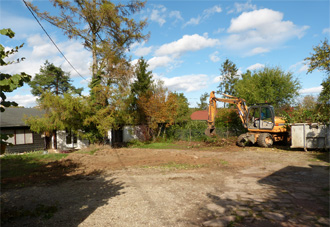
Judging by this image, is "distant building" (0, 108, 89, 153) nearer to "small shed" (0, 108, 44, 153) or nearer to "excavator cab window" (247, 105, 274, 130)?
"small shed" (0, 108, 44, 153)

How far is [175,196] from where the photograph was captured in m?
6.46

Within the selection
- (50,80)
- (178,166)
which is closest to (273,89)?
(178,166)

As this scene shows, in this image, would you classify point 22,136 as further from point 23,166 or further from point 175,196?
point 175,196

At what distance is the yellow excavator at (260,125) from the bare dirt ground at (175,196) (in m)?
6.15

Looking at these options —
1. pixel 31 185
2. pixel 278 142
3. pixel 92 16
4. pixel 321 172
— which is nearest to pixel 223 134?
pixel 278 142

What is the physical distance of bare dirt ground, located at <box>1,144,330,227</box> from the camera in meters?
4.91

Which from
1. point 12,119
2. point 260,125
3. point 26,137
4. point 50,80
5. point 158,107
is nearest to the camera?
point 260,125

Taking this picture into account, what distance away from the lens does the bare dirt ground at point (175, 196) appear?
16.1 ft

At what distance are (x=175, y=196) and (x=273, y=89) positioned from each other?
20.9m

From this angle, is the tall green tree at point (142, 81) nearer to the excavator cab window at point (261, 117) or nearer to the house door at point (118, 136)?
the house door at point (118, 136)

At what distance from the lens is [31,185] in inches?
323

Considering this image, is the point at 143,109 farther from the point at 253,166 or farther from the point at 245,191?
the point at 245,191

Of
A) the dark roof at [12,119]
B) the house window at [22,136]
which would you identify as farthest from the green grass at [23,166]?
the house window at [22,136]

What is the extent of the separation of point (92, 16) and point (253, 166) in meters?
17.4
